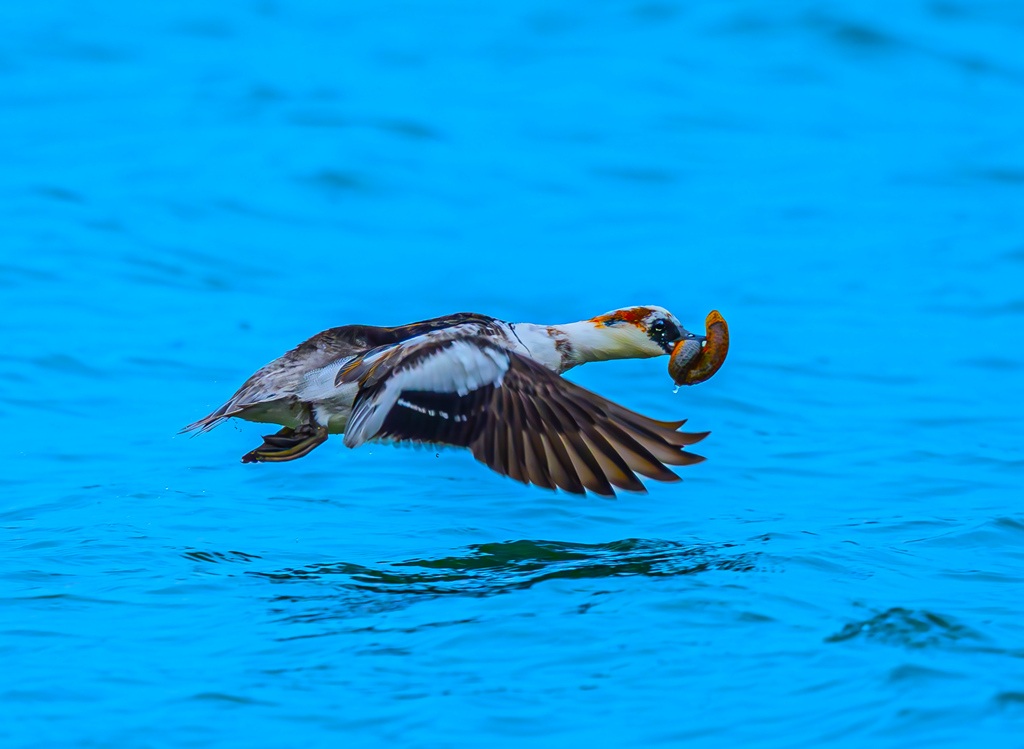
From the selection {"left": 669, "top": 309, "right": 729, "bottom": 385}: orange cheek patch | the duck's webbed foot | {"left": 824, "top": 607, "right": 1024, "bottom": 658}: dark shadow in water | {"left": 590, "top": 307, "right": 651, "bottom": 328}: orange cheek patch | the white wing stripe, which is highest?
{"left": 590, "top": 307, "right": 651, "bottom": 328}: orange cheek patch

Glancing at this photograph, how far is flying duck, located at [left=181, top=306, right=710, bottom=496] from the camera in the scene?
660 centimetres

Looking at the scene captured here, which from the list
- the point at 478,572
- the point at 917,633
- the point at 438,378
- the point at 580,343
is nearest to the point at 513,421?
the point at 438,378

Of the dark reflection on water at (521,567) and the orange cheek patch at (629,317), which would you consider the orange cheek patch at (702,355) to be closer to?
the orange cheek patch at (629,317)

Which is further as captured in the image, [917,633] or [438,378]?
[438,378]

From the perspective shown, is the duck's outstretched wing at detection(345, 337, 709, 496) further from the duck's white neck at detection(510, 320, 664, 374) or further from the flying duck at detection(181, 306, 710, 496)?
the duck's white neck at detection(510, 320, 664, 374)

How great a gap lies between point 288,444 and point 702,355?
2.33 meters

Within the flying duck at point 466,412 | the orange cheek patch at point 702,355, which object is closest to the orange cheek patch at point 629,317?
the orange cheek patch at point 702,355

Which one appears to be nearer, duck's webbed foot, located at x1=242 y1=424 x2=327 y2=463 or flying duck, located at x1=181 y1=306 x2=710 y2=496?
flying duck, located at x1=181 y1=306 x2=710 y2=496

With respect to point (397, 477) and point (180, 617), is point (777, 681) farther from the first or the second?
point (397, 477)

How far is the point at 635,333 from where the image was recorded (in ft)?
26.4

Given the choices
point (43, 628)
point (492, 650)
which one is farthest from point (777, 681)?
point (43, 628)

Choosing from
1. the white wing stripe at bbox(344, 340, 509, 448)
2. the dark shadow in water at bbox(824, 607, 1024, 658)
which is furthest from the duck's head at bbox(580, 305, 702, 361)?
the dark shadow in water at bbox(824, 607, 1024, 658)

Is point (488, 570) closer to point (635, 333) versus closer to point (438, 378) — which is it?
point (438, 378)

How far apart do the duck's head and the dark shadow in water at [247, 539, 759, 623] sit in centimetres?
112
